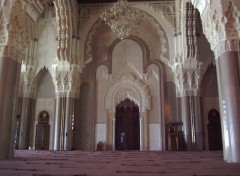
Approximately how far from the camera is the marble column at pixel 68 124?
444 inches

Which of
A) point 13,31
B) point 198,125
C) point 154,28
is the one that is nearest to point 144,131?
point 198,125

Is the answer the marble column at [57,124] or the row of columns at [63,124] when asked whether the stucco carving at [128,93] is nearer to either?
the row of columns at [63,124]

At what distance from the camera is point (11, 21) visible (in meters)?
5.98

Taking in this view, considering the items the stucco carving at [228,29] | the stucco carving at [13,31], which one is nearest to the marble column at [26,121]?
the stucco carving at [13,31]

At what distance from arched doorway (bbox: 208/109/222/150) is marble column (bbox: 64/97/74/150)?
20.6ft

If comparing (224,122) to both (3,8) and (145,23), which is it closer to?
(3,8)

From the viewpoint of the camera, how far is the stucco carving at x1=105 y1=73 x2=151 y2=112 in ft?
39.7

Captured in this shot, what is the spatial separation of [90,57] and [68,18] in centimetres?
211

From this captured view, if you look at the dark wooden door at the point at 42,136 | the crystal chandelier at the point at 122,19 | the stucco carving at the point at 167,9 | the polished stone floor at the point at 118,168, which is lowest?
the polished stone floor at the point at 118,168

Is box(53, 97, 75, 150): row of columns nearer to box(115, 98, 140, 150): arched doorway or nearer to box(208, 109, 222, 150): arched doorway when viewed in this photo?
box(115, 98, 140, 150): arched doorway

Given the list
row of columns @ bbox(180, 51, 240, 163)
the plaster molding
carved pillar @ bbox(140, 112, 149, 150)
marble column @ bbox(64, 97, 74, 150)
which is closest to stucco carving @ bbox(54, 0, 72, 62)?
the plaster molding

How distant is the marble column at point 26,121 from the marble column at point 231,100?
31.4 ft

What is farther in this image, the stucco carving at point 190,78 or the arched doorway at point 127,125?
the arched doorway at point 127,125

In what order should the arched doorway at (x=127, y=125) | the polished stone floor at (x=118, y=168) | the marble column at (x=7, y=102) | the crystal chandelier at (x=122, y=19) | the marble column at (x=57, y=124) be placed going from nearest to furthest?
the polished stone floor at (x=118, y=168)
the marble column at (x=7, y=102)
the crystal chandelier at (x=122, y=19)
the marble column at (x=57, y=124)
the arched doorway at (x=127, y=125)
